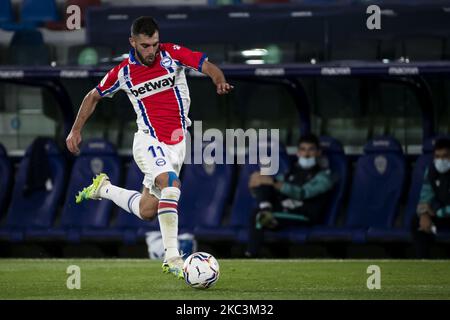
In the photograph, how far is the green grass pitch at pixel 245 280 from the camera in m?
8.70

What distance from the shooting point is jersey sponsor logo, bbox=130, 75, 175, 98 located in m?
9.70

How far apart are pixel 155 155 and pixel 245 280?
4.01 feet

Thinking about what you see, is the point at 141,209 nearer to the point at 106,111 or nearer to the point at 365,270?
the point at 365,270

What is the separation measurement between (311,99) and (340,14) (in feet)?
4.20

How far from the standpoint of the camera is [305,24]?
13.9 m

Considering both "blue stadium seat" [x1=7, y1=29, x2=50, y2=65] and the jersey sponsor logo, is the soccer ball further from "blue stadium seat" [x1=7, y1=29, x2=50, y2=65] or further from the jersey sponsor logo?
"blue stadium seat" [x1=7, y1=29, x2=50, y2=65]

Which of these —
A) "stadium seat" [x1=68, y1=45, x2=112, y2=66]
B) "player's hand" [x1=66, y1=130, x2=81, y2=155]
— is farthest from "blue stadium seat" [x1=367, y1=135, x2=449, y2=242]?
"player's hand" [x1=66, y1=130, x2=81, y2=155]

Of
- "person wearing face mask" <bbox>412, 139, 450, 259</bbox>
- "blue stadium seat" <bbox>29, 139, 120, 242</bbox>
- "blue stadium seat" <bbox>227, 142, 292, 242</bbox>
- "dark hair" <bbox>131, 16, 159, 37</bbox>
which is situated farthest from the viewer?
"blue stadium seat" <bbox>29, 139, 120, 242</bbox>

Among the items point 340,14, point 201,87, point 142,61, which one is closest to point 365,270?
point 142,61

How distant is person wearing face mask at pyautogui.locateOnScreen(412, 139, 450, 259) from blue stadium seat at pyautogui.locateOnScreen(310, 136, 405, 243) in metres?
0.70

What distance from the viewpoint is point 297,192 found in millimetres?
13633

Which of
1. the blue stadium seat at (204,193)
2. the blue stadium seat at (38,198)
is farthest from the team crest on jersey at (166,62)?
the blue stadium seat at (38,198)
